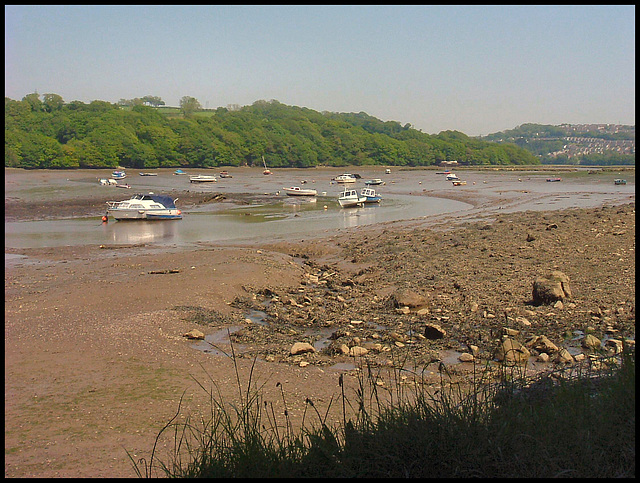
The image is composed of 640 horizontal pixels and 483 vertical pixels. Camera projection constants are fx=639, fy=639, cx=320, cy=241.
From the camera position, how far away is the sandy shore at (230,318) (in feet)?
25.3

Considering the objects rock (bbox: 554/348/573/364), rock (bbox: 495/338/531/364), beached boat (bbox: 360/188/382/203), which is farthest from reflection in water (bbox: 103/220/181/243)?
rock (bbox: 554/348/573/364)

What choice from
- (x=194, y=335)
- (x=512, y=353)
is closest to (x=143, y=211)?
(x=194, y=335)

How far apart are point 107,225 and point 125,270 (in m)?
19.1

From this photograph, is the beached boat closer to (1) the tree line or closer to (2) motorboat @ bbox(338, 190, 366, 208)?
(2) motorboat @ bbox(338, 190, 366, 208)

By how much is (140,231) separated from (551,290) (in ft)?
86.8

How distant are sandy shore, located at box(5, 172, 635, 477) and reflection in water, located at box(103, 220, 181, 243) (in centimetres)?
822

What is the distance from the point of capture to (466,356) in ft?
31.8

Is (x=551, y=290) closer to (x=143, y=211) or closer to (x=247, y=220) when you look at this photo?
(x=247, y=220)

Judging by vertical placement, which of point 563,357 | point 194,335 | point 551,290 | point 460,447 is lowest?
point 194,335

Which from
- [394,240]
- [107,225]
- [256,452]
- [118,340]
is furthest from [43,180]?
[256,452]

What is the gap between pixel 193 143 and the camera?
132m

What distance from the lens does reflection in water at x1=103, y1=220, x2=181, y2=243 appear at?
3094 centimetres

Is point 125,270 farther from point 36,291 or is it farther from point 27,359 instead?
point 27,359

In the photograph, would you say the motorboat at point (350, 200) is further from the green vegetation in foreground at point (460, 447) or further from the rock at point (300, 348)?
the green vegetation in foreground at point (460, 447)
